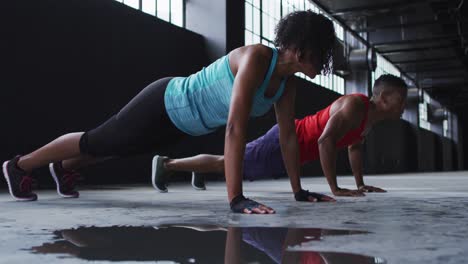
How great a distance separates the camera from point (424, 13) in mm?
10461

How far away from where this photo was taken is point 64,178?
101 inches

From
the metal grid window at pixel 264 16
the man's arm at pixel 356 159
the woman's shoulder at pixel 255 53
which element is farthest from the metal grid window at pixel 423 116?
the woman's shoulder at pixel 255 53

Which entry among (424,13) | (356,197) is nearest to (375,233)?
(356,197)

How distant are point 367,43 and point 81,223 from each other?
11.3m

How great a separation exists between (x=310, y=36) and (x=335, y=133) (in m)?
0.91

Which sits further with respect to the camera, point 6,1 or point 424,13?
point 424,13

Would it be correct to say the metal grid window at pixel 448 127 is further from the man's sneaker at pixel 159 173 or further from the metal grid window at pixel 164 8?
the man's sneaker at pixel 159 173

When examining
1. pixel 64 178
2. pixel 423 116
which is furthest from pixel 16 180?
pixel 423 116

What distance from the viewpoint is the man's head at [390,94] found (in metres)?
2.87

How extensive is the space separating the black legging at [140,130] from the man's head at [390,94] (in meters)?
1.31

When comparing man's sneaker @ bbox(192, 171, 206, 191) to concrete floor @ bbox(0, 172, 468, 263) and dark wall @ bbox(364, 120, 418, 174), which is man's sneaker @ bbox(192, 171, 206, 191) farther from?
dark wall @ bbox(364, 120, 418, 174)

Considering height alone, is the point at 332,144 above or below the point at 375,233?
above

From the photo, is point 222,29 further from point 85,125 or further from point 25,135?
point 25,135

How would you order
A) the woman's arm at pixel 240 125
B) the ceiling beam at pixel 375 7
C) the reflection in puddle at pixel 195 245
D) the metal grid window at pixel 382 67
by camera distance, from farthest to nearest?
the metal grid window at pixel 382 67, the ceiling beam at pixel 375 7, the woman's arm at pixel 240 125, the reflection in puddle at pixel 195 245
